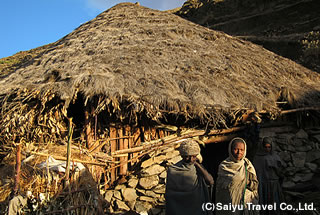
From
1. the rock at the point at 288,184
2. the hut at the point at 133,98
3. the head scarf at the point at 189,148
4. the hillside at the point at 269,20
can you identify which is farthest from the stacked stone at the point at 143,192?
the hillside at the point at 269,20

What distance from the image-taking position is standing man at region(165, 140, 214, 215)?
3092 mm

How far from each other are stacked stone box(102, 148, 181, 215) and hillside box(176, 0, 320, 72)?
11360 mm

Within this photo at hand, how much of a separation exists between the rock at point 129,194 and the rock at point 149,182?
0.61 feet

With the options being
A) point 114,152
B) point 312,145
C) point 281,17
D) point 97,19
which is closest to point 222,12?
point 281,17

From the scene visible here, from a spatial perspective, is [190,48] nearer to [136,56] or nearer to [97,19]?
[136,56]

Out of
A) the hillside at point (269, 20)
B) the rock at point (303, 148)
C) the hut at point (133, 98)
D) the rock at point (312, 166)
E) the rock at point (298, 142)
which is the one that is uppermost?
the hillside at point (269, 20)

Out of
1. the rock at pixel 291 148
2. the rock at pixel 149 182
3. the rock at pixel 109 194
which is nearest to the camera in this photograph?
the rock at pixel 109 194

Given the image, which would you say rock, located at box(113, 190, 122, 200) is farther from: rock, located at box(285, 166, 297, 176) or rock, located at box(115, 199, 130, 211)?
rock, located at box(285, 166, 297, 176)

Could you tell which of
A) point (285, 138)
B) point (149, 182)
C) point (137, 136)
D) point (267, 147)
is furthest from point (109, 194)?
point (285, 138)

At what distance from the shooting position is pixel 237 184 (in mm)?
3092

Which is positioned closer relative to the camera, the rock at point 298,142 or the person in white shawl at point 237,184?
the person in white shawl at point 237,184

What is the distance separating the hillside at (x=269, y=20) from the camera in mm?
16938

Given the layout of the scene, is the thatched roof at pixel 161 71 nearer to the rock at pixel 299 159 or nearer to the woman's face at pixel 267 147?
the woman's face at pixel 267 147

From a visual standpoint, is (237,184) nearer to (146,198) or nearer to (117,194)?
Answer: (146,198)
